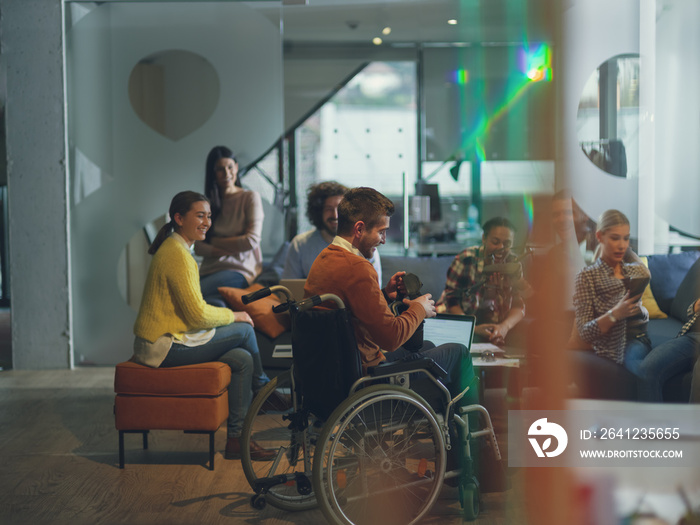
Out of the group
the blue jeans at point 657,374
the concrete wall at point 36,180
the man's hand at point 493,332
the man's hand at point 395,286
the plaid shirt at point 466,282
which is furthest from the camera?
the concrete wall at point 36,180

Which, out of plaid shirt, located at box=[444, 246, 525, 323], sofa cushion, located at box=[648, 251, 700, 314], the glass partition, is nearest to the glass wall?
the glass partition

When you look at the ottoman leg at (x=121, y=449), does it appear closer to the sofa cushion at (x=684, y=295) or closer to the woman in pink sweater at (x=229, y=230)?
the woman in pink sweater at (x=229, y=230)

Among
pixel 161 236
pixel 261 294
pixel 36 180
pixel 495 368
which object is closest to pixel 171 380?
pixel 161 236

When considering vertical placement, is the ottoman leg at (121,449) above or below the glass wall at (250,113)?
below

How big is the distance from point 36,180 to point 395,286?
3.29m

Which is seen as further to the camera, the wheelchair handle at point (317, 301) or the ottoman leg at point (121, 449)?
the ottoman leg at point (121, 449)

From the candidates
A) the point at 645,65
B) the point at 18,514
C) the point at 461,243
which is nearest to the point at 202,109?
the point at 461,243

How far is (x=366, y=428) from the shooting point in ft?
7.03

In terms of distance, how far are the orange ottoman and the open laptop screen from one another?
863mm

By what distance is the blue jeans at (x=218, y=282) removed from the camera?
411 centimetres

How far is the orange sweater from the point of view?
2.17m

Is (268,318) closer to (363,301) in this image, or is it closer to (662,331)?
(363,301)

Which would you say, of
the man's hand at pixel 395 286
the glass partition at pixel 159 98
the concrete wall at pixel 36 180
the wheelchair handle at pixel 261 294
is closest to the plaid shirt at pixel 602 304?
the man's hand at pixel 395 286

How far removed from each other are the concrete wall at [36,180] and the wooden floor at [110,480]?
0.93 meters
